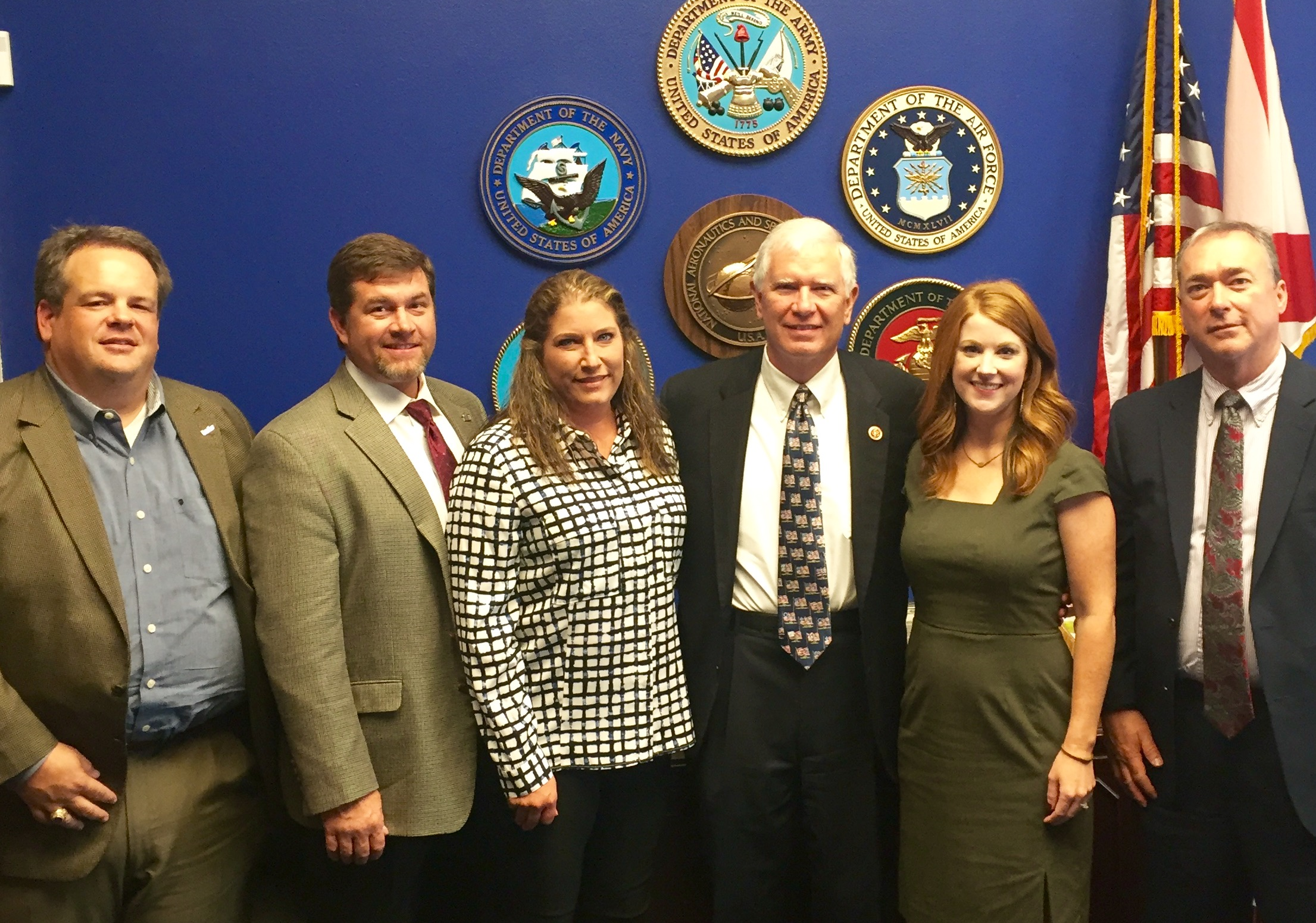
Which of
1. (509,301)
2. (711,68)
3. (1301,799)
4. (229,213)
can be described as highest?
(711,68)

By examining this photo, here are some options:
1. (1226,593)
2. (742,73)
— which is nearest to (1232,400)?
(1226,593)

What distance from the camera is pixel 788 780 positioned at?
2061mm

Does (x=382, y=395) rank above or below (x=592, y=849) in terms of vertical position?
above

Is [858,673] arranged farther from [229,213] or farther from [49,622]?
[229,213]

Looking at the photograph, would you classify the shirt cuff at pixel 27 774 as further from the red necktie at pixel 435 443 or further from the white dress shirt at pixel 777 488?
the white dress shirt at pixel 777 488

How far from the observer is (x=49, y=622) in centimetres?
173

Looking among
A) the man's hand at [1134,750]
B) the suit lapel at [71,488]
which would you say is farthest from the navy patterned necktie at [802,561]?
the suit lapel at [71,488]

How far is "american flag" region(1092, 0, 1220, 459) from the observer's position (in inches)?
111

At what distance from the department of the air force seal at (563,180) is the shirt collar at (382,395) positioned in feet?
2.93

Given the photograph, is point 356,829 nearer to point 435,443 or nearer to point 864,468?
point 435,443

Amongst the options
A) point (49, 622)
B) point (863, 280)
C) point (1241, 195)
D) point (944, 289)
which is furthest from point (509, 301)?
point (1241, 195)

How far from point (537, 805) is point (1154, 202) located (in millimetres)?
2320

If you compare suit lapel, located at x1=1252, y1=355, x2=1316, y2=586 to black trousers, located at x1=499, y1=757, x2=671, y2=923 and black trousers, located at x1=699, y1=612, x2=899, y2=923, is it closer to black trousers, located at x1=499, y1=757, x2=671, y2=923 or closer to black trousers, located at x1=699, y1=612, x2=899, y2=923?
black trousers, located at x1=699, y1=612, x2=899, y2=923

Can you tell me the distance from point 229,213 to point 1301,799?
275 centimetres
